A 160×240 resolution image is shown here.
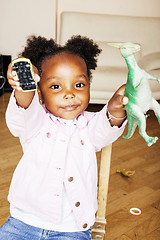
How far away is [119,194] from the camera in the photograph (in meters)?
1.47

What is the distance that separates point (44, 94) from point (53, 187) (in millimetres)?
238

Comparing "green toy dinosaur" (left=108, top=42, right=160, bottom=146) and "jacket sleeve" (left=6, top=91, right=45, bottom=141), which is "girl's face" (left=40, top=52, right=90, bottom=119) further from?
"green toy dinosaur" (left=108, top=42, right=160, bottom=146)

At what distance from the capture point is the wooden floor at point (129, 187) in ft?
4.07

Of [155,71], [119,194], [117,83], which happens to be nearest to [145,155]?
[119,194]

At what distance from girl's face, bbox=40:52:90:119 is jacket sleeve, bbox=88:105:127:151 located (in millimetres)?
56

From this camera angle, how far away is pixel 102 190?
0.88 metres

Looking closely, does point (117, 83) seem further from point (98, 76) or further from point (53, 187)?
point (53, 187)

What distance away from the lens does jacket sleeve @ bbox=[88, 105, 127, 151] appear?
771 mm

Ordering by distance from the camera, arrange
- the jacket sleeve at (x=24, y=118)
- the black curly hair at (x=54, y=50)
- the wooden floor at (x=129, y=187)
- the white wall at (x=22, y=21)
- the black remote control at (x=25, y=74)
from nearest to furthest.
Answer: the black remote control at (x=25, y=74) → the jacket sleeve at (x=24, y=118) → the black curly hair at (x=54, y=50) → the wooden floor at (x=129, y=187) → the white wall at (x=22, y=21)

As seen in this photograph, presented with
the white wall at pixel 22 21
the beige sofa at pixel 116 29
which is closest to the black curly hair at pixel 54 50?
the beige sofa at pixel 116 29

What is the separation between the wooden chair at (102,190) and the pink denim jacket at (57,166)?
0.10 ft

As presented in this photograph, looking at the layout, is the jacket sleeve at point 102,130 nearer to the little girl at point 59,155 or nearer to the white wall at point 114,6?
the little girl at point 59,155

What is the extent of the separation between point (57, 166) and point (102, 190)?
0.16 metres

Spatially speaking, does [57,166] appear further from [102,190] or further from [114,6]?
[114,6]
